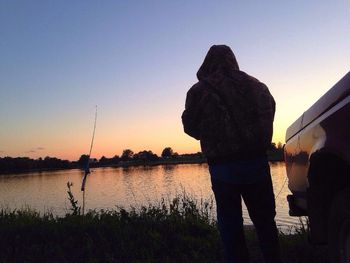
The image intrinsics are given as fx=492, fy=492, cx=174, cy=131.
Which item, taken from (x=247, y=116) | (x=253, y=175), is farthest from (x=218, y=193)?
(x=247, y=116)

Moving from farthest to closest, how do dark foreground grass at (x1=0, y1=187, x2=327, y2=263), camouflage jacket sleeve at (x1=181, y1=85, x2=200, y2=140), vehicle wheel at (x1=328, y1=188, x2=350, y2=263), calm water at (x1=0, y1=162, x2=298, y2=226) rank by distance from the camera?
calm water at (x1=0, y1=162, x2=298, y2=226) < dark foreground grass at (x1=0, y1=187, x2=327, y2=263) < camouflage jacket sleeve at (x1=181, y1=85, x2=200, y2=140) < vehicle wheel at (x1=328, y1=188, x2=350, y2=263)

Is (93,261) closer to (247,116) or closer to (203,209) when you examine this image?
(247,116)

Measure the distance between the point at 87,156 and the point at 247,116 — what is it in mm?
5788

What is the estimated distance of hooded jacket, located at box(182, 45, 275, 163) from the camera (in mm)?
4074

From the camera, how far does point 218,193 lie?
4219 mm

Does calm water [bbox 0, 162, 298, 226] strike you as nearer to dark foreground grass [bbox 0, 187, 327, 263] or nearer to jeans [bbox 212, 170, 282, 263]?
dark foreground grass [bbox 0, 187, 327, 263]

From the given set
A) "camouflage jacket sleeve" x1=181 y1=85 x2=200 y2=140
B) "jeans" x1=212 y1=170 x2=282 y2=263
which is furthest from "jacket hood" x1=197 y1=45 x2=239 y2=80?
"jeans" x1=212 y1=170 x2=282 y2=263

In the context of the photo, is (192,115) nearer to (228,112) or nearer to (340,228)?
(228,112)

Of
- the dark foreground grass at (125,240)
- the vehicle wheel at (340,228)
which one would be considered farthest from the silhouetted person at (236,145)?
the dark foreground grass at (125,240)

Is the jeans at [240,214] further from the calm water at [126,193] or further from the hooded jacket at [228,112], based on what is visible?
the calm water at [126,193]

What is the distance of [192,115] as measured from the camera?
4.35 metres

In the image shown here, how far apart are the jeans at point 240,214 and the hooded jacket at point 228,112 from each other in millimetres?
271

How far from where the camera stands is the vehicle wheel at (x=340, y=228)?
275 centimetres

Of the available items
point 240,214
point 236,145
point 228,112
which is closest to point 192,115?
point 228,112
